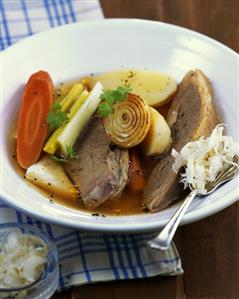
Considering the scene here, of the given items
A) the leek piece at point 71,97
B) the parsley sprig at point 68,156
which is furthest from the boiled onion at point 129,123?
the leek piece at point 71,97

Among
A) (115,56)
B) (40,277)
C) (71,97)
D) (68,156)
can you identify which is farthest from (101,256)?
(115,56)

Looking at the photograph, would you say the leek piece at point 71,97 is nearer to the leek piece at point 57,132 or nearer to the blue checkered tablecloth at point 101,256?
the leek piece at point 57,132

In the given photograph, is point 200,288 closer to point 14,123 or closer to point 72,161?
point 72,161

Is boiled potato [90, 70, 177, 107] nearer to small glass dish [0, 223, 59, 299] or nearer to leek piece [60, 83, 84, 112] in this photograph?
leek piece [60, 83, 84, 112]

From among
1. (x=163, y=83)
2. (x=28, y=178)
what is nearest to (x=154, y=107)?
(x=163, y=83)

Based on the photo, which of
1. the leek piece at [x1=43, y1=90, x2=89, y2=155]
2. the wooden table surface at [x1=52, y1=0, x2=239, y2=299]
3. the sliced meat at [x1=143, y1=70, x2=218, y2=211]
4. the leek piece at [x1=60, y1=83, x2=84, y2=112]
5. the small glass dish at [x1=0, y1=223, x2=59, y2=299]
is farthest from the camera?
the leek piece at [x1=60, y1=83, x2=84, y2=112]

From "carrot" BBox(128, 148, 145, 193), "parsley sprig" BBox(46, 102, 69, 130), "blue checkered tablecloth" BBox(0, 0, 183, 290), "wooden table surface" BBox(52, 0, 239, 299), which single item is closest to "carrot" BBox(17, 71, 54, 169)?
"parsley sprig" BBox(46, 102, 69, 130)

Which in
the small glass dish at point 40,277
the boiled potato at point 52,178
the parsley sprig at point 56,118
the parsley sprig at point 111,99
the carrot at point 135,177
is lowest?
Result: the carrot at point 135,177
